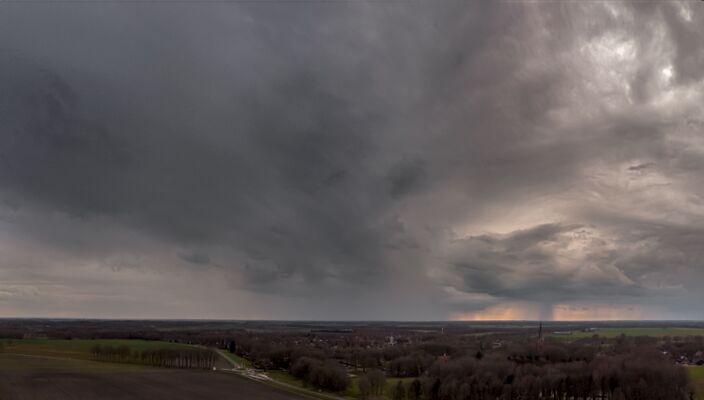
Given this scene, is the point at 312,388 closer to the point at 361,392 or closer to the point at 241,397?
the point at 361,392

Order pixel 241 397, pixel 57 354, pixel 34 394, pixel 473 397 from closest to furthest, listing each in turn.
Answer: pixel 34 394
pixel 241 397
pixel 473 397
pixel 57 354

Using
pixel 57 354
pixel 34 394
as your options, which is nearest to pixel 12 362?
pixel 57 354

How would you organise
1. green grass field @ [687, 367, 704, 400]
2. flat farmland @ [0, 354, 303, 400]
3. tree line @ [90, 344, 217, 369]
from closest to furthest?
flat farmland @ [0, 354, 303, 400], green grass field @ [687, 367, 704, 400], tree line @ [90, 344, 217, 369]

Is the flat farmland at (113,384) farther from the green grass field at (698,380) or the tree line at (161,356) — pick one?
the green grass field at (698,380)

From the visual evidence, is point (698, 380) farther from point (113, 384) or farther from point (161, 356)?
point (161, 356)

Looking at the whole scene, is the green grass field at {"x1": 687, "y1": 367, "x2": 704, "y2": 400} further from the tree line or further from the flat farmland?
the tree line

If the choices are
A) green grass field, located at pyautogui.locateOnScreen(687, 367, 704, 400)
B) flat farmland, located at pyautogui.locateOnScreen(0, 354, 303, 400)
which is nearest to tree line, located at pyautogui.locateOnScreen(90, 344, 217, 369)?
flat farmland, located at pyautogui.locateOnScreen(0, 354, 303, 400)

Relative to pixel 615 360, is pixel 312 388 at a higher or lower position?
lower
